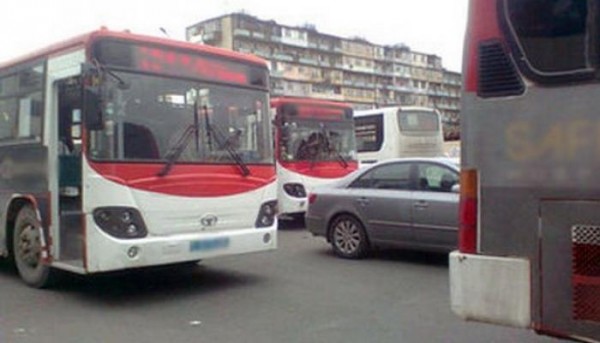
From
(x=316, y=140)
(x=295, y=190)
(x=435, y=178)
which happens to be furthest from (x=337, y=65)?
(x=435, y=178)

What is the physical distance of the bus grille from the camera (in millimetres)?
3477

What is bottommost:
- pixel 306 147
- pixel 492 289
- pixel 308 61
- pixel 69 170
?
pixel 492 289

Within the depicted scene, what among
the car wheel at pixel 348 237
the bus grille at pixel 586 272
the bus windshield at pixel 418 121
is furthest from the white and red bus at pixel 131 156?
the bus windshield at pixel 418 121

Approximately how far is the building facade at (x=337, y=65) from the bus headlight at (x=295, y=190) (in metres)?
65.4

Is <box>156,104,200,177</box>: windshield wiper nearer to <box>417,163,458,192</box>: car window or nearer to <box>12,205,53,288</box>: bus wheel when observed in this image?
<box>12,205,53,288</box>: bus wheel

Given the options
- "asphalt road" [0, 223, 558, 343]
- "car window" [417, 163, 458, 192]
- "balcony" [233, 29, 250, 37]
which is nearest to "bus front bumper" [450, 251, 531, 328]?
"asphalt road" [0, 223, 558, 343]

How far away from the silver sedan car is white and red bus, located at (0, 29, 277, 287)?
6.55ft

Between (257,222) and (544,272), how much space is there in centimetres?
469

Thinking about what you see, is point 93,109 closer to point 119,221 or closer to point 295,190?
point 119,221

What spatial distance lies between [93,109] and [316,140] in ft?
26.4

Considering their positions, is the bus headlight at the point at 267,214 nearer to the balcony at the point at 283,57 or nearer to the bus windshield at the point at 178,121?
the bus windshield at the point at 178,121

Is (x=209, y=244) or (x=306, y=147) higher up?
(x=306, y=147)

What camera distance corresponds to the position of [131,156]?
6840 mm

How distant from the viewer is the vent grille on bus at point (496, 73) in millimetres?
3766
